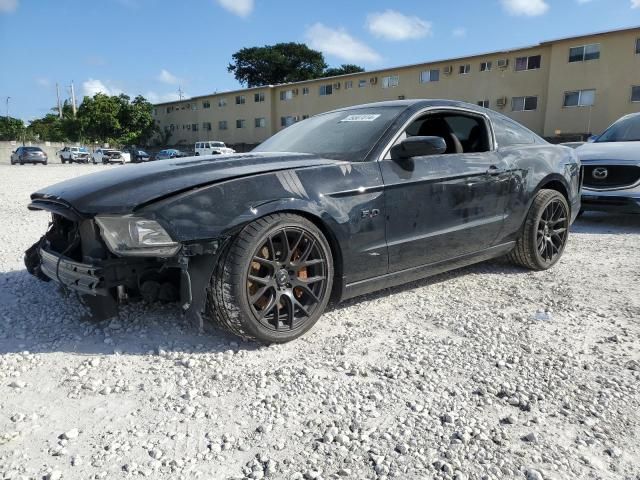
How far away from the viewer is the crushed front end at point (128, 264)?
2395 millimetres

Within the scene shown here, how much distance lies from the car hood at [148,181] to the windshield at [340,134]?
21cm

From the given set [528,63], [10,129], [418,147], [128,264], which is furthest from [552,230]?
[10,129]

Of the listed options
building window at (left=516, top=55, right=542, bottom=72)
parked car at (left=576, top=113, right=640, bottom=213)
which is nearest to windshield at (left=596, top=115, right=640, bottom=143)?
parked car at (left=576, top=113, right=640, bottom=213)

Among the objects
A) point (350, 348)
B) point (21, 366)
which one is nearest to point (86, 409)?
point (21, 366)

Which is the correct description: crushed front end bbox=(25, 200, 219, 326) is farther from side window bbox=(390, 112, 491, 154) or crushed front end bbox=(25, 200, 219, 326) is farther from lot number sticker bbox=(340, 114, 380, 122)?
side window bbox=(390, 112, 491, 154)

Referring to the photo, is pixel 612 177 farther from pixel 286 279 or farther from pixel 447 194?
pixel 286 279

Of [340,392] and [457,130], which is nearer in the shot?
[340,392]

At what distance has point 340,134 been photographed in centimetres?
345

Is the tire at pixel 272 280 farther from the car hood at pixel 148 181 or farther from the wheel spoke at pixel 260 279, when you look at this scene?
the car hood at pixel 148 181

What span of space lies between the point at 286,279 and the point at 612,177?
5.48 m

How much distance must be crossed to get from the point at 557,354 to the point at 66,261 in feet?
9.01

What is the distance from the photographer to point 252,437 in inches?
75.0

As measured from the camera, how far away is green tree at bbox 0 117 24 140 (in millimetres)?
63406

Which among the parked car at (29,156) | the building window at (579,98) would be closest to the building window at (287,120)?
the parked car at (29,156)
